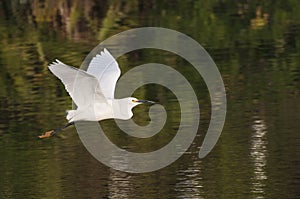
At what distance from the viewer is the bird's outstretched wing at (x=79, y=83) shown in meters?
10.8

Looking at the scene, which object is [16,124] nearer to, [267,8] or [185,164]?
[185,164]

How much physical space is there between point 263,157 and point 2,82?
22.9 ft

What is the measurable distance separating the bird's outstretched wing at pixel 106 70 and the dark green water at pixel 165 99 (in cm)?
97

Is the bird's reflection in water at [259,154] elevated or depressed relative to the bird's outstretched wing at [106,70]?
depressed

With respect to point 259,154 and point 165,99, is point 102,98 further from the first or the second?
point 165,99

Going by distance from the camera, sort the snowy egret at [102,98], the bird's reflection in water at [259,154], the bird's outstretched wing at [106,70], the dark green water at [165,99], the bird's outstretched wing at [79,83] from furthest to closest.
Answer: the bird's outstretched wing at [106,70] < the snowy egret at [102,98] < the dark green water at [165,99] < the bird's reflection in water at [259,154] < the bird's outstretched wing at [79,83]

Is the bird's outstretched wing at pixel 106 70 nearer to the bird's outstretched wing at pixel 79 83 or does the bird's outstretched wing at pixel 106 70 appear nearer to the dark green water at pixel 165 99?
the bird's outstretched wing at pixel 79 83

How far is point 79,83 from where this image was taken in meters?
11.3

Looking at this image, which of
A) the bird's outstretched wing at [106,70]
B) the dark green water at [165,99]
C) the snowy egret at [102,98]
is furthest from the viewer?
the bird's outstretched wing at [106,70]

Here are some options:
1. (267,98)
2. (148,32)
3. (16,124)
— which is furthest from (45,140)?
(148,32)

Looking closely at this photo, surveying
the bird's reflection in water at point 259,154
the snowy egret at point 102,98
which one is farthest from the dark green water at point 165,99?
the snowy egret at point 102,98

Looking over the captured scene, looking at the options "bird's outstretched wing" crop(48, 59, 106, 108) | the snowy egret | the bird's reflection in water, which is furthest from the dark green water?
"bird's outstretched wing" crop(48, 59, 106, 108)

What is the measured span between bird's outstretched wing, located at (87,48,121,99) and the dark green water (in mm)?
969

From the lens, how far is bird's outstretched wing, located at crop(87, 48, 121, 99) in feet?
38.8
